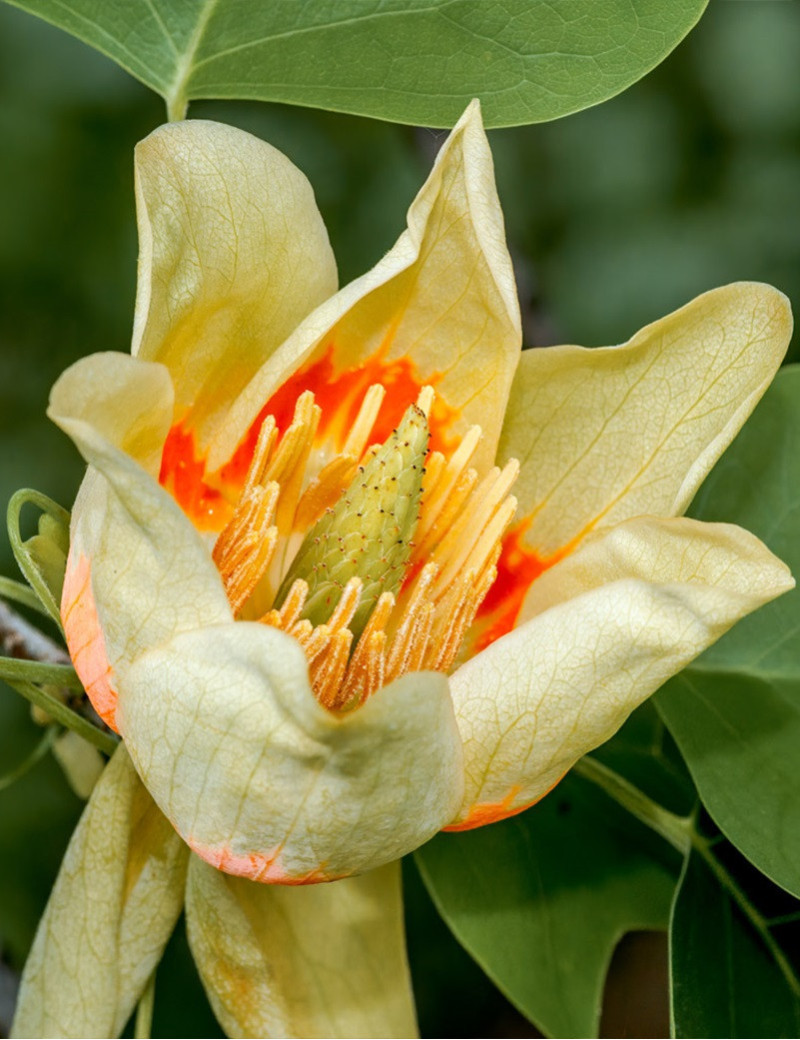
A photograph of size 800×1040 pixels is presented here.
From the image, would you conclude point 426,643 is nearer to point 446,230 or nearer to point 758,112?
point 446,230

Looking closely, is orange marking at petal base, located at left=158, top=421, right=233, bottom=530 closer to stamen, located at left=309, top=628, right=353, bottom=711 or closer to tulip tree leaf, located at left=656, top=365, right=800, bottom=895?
stamen, located at left=309, top=628, right=353, bottom=711

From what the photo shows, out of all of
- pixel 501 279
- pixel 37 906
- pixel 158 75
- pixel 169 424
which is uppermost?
pixel 158 75

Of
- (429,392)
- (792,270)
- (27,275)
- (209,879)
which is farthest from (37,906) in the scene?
(792,270)

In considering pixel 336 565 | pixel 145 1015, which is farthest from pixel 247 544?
pixel 145 1015

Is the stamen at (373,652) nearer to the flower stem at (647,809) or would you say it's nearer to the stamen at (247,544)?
the stamen at (247,544)

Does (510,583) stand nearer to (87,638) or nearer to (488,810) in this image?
(488,810)

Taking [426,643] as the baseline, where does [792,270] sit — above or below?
above
